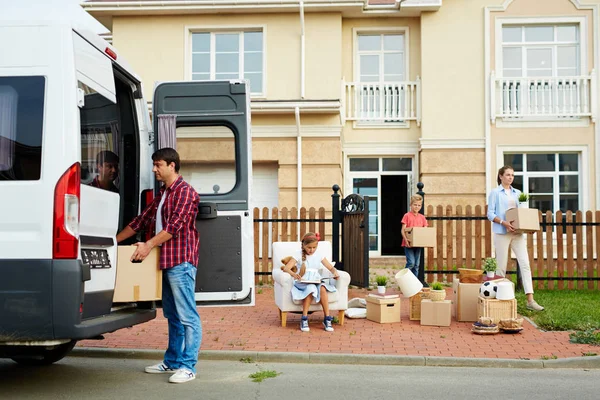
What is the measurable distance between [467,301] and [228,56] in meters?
10.2

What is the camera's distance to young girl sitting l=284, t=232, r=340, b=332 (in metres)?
8.71

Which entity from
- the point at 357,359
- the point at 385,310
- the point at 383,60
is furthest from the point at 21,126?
the point at 383,60

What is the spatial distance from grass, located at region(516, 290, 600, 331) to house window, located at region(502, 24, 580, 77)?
23.2 ft

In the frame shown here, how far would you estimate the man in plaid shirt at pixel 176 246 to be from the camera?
19.4ft

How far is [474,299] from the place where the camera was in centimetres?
933

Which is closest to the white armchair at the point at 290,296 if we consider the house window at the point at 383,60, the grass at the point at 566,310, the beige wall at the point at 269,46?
the grass at the point at 566,310

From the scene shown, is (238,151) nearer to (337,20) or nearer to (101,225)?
Answer: (101,225)

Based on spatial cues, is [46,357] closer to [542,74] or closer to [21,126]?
[21,126]

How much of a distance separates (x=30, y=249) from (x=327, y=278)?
4738 mm

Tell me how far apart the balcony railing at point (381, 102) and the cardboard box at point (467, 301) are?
8.78 meters

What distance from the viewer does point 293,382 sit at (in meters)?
6.28

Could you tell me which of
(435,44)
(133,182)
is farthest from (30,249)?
(435,44)

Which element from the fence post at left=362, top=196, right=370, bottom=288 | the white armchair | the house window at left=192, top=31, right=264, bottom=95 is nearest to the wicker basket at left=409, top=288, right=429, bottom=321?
the white armchair

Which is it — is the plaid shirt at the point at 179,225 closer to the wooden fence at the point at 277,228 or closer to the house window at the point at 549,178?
the wooden fence at the point at 277,228
